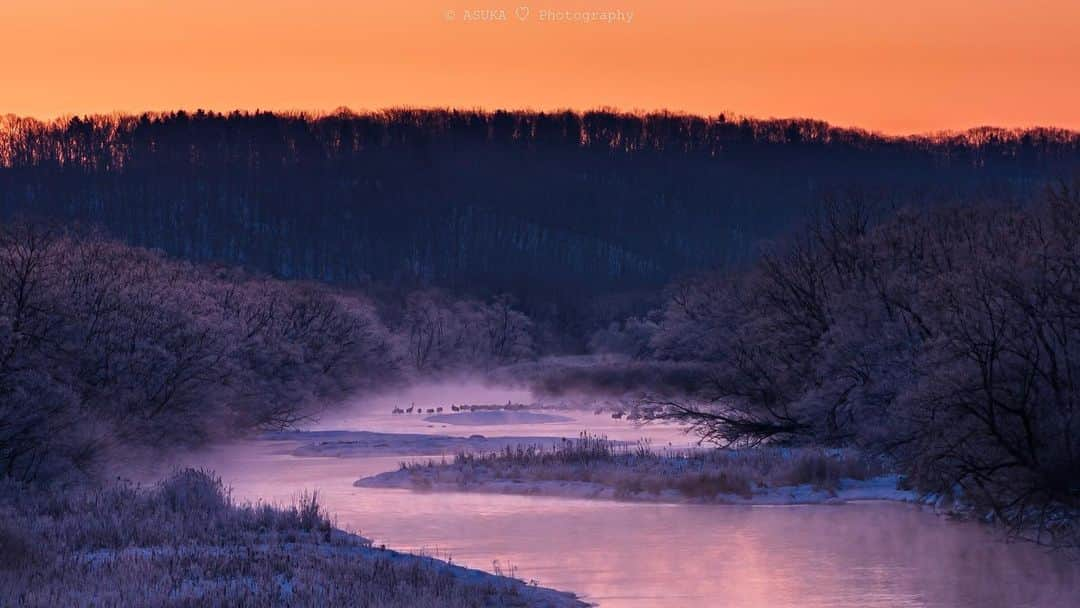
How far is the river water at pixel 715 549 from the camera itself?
77.2ft

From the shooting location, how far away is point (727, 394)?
4762 centimetres

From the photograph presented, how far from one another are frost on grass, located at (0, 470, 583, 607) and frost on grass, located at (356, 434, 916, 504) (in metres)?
13.4

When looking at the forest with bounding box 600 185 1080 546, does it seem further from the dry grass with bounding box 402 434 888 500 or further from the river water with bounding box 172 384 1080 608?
the dry grass with bounding box 402 434 888 500

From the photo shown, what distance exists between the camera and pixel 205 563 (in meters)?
21.0

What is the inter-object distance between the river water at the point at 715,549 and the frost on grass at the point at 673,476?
3.91ft

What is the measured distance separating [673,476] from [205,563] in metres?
19.9

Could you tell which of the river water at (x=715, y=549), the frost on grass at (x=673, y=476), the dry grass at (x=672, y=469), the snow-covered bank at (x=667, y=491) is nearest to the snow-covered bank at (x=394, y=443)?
the dry grass at (x=672, y=469)

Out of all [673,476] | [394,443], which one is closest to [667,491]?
[673,476]

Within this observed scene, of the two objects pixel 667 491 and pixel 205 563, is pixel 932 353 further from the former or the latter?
pixel 205 563

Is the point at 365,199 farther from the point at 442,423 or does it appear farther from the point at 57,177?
the point at 442,423

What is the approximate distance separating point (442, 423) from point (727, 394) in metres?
26.8

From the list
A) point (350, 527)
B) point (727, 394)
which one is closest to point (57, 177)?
point (727, 394)

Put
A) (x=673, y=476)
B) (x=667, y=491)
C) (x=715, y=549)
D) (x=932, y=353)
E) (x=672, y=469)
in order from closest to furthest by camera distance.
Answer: (x=932, y=353), (x=715, y=549), (x=667, y=491), (x=673, y=476), (x=672, y=469)

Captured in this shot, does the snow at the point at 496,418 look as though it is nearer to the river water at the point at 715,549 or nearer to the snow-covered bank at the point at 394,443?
the snow-covered bank at the point at 394,443
